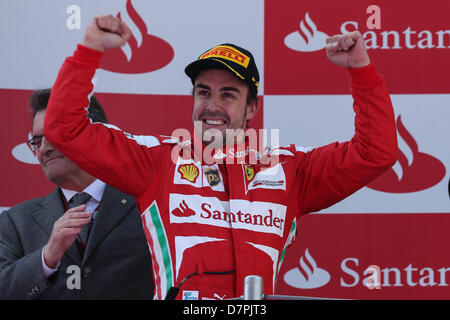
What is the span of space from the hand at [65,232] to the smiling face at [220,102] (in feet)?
1.29

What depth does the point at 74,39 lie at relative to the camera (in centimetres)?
217

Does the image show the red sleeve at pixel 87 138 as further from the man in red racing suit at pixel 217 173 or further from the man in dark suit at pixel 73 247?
the man in dark suit at pixel 73 247

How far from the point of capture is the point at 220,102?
173cm

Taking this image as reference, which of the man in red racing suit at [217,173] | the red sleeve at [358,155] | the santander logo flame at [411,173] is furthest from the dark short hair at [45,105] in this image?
the santander logo flame at [411,173]

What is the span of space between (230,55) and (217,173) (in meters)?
0.35

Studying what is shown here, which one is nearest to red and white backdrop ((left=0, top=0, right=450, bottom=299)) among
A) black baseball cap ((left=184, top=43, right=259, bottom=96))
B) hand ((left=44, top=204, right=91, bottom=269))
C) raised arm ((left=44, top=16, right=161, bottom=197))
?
black baseball cap ((left=184, top=43, right=259, bottom=96))

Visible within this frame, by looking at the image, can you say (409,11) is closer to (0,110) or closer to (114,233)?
(114,233)

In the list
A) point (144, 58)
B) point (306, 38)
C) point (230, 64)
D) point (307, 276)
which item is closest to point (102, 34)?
point (230, 64)

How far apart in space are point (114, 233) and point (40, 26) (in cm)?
82

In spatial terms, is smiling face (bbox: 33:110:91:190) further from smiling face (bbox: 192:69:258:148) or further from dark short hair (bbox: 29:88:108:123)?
smiling face (bbox: 192:69:258:148)

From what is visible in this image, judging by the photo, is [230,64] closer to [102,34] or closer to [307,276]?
[102,34]

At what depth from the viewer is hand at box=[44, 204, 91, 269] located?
161cm
